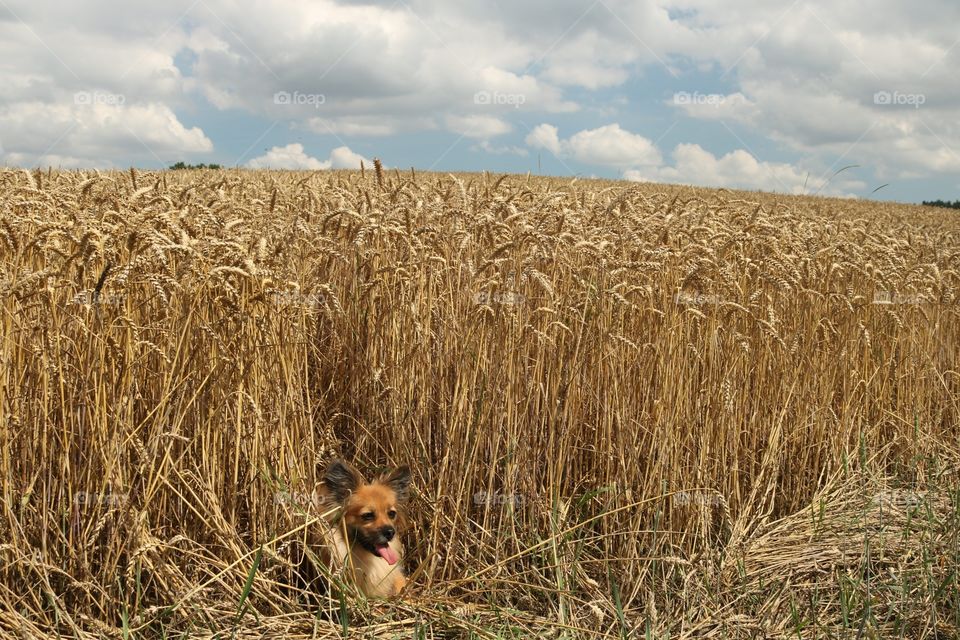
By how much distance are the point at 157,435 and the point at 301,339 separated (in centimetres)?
84

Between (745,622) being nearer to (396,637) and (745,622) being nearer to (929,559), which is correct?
(929,559)

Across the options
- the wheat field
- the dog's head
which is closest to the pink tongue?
the dog's head

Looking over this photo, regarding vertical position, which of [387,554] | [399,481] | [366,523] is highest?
[399,481]

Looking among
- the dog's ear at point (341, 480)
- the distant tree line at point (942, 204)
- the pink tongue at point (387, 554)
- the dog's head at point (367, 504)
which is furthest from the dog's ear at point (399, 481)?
the distant tree line at point (942, 204)

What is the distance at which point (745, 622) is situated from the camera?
9.82 feet

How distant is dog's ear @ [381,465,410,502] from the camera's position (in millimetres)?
3041

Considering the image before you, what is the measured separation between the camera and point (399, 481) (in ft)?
10.1

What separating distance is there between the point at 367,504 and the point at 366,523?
0.08 metres

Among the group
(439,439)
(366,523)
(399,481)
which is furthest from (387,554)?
(439,439)

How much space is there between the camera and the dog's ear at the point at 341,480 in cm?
295

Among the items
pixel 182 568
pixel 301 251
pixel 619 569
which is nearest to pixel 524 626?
pixel 619 569

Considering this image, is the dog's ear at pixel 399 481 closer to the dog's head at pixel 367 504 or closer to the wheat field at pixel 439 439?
the dog's head at pixel 367 504

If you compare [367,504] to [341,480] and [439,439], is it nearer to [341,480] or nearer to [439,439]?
[341,480]

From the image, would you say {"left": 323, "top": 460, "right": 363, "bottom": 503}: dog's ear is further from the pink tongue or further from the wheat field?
the pink tongue
